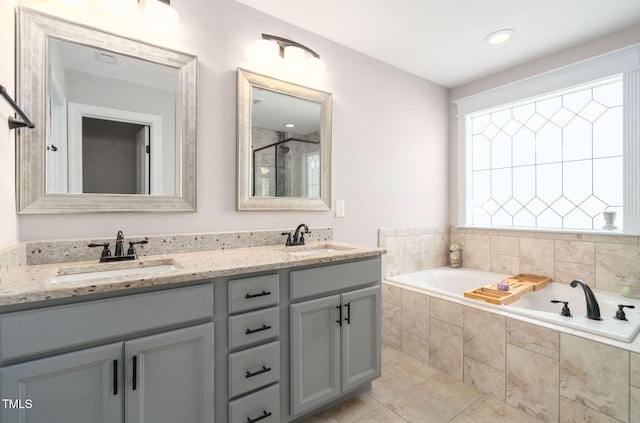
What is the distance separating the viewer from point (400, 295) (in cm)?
248

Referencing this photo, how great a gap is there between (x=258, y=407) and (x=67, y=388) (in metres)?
0.74

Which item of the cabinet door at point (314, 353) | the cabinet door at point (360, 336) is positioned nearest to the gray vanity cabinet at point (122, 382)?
the cabinet door at point (314, 353)

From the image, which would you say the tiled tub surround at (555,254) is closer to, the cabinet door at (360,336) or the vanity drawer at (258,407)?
the cabinet door at (360,336)

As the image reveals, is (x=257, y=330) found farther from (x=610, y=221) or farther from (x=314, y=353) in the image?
(x=610, y=221)

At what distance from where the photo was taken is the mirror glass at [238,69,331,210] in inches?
74.7

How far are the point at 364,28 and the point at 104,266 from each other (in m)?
2.18

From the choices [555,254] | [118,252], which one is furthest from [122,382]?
[555,254]

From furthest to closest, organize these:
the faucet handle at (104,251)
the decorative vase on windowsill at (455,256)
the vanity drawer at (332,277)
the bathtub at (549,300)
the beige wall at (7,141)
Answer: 1. the decorative vase on windowsill at (455,256)
2. the bathtub at (549,300)
3. the vanity drawer at (332,277)
4. the faucet handle at (104,251)
5. the beige wall at (7,141)

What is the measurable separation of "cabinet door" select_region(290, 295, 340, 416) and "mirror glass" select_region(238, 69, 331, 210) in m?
0.76

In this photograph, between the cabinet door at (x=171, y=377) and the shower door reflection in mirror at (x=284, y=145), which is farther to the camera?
the shower door reflection in mirror at (x=284, y=145)

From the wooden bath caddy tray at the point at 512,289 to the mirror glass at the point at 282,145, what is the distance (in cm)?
126

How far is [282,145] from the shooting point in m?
2.09

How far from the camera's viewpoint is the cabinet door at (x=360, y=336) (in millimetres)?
1672

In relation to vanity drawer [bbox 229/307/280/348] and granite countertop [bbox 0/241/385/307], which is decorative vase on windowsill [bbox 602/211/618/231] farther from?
vanity drawer [bbox 229/307/280/348]
